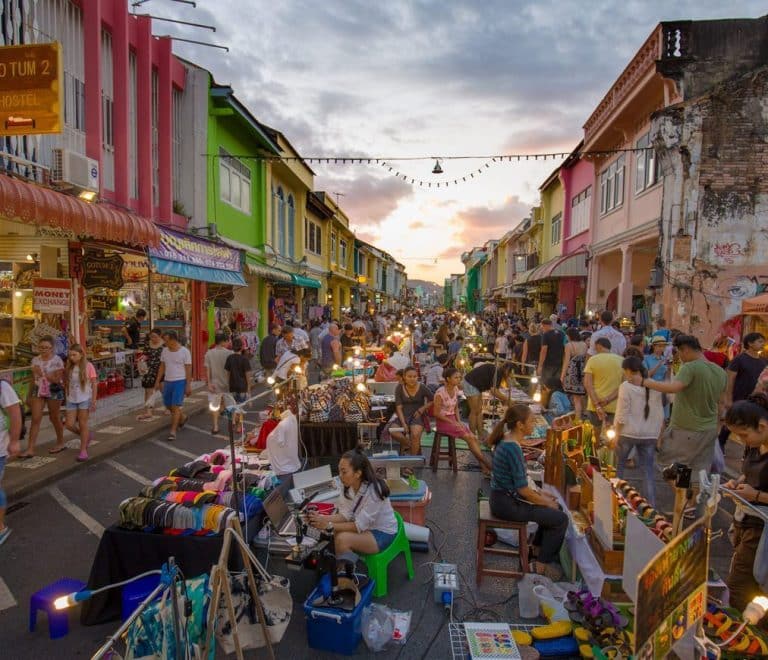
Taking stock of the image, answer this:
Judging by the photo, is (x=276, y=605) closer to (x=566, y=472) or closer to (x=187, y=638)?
(x=187, y=638)

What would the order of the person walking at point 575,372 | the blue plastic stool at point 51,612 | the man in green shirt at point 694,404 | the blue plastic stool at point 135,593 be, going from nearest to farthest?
the blue plastic stool at point 51,612 → the blue plastic stool at point 135,593 → the man in green shirt at point 694,404 → the person walking at point 575,372

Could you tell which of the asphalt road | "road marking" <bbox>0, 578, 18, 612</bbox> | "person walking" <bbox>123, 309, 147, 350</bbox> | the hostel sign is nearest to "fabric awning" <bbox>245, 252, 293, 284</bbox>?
"person walking" <bbox>123, 309, 147, 350</bbox>

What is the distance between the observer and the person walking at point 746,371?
7.30m

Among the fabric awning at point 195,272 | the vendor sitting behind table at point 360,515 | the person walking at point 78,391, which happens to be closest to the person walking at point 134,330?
the fabric awning at point 195,272

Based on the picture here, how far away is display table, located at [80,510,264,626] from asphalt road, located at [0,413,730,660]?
0.93 ft

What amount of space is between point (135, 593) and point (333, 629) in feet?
5.48

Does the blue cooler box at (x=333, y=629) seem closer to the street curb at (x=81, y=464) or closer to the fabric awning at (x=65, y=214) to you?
the street curb at (x=81, y=464)

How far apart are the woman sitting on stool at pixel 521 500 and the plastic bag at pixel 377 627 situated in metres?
1.43

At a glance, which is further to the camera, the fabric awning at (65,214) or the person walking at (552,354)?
the person walking at (552,354)

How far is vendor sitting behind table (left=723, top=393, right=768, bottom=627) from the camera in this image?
374 cm

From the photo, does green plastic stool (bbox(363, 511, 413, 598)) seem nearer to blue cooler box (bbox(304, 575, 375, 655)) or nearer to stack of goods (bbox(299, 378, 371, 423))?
blue cooler box (bbox(304, 575, 375, 655))

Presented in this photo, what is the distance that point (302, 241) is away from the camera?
2611 cm

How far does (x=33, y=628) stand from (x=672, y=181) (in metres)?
14.8

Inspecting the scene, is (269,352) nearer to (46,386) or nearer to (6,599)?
(46,386)
